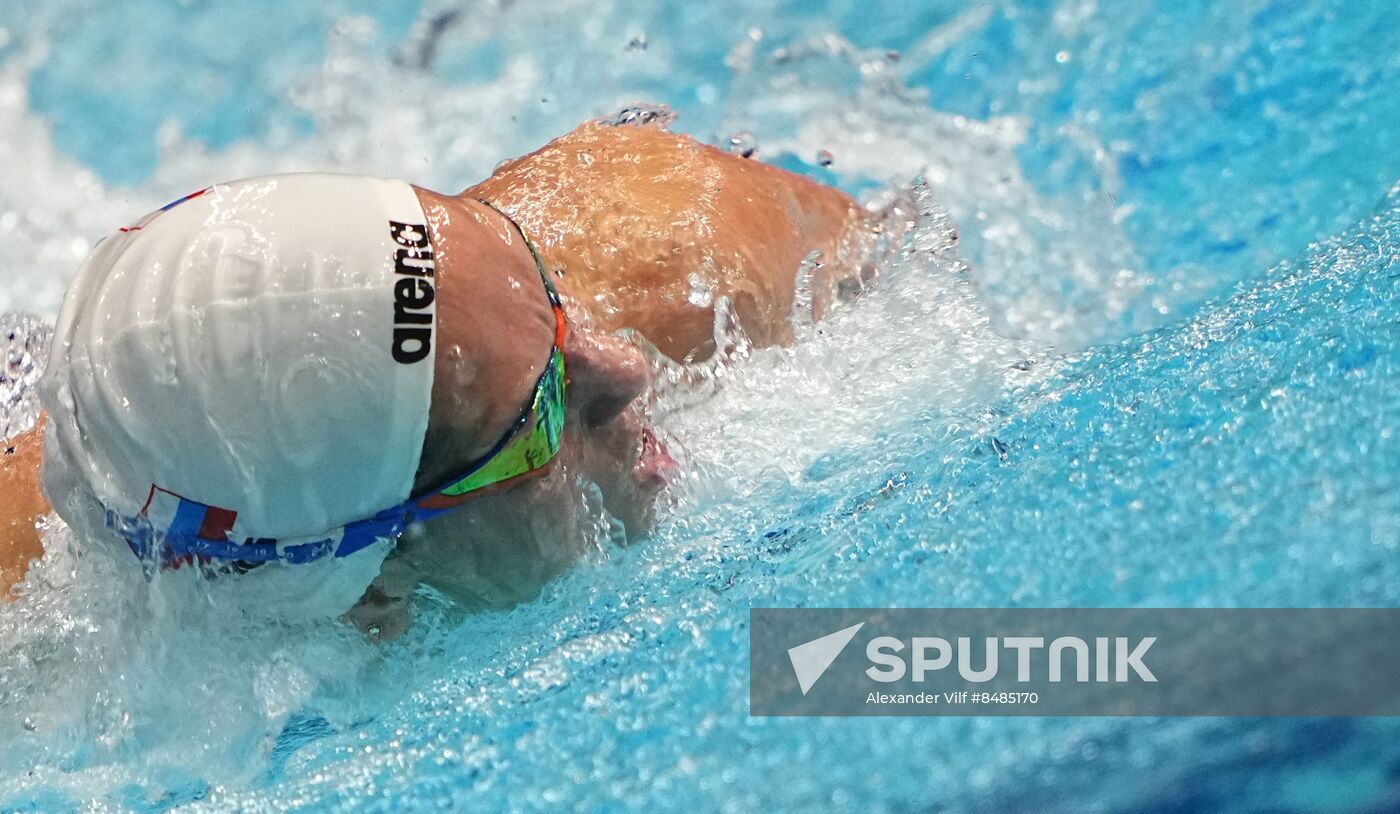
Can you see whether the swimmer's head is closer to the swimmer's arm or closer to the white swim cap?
the white swim cap

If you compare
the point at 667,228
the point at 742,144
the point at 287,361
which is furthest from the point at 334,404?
the point at 742,144

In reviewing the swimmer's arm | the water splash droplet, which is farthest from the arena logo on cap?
the water splash droplet

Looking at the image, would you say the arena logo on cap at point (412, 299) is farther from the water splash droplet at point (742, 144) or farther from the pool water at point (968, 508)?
the water splash droplet at point (742, 144)

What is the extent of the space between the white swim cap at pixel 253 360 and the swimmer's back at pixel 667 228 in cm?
61

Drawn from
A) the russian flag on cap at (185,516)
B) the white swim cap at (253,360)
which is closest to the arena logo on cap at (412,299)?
the white swim cap at (253,360)

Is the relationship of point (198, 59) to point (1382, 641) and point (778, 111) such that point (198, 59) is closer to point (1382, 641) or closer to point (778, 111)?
point (778, 111)

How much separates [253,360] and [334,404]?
10 centimetres

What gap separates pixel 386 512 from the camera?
1.58m

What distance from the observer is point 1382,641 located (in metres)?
1.47

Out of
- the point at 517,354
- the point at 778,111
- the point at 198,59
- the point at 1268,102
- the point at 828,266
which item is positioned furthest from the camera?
the point at 198,59

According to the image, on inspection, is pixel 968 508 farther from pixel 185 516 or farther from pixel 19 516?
pixel 19 516

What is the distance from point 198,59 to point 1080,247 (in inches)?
108

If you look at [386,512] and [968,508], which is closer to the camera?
[386,512]

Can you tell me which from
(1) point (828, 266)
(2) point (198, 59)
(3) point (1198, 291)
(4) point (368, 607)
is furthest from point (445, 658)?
(2) point (198, 59)
